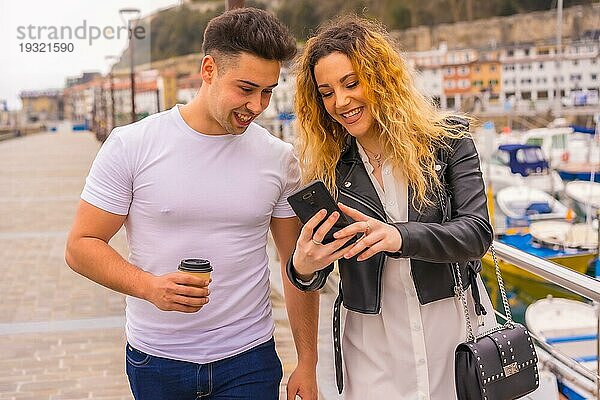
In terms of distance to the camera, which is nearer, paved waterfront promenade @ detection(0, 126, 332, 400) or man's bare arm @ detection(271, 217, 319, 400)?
man's bare arm @ detection(271, 217, 319, 400)

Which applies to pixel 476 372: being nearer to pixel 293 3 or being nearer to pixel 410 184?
pixel 410 184

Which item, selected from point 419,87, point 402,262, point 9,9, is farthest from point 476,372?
point 9,9

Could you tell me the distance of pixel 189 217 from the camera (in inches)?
68.9

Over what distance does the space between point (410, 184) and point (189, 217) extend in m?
0.45

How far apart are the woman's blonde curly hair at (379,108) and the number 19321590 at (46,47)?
3.35m

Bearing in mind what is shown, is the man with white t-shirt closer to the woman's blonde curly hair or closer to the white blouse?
the woman's blonde curly hair

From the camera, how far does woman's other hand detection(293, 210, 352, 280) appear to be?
1.54 meters

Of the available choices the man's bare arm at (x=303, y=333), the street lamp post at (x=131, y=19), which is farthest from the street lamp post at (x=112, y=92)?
the man's bare arm at (x=303, y=333)

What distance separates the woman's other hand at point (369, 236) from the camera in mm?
1532

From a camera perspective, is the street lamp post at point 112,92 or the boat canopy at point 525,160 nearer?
the street lamp post at point 112,92

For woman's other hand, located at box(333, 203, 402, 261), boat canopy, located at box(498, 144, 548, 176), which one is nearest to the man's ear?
woman's other hand, located at box(333, 203, 402, 261)

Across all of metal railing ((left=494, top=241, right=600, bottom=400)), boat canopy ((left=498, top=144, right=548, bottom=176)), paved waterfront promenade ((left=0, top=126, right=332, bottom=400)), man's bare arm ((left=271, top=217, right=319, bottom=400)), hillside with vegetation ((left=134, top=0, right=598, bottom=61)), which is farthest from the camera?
hillside with vegetation ((left=134, top=0, right=598, bottom=61))

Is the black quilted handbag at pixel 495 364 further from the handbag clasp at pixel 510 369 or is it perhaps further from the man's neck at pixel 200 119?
the man's neck at pixel 200 119

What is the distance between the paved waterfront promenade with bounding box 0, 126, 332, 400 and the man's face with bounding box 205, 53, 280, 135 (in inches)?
20.7
